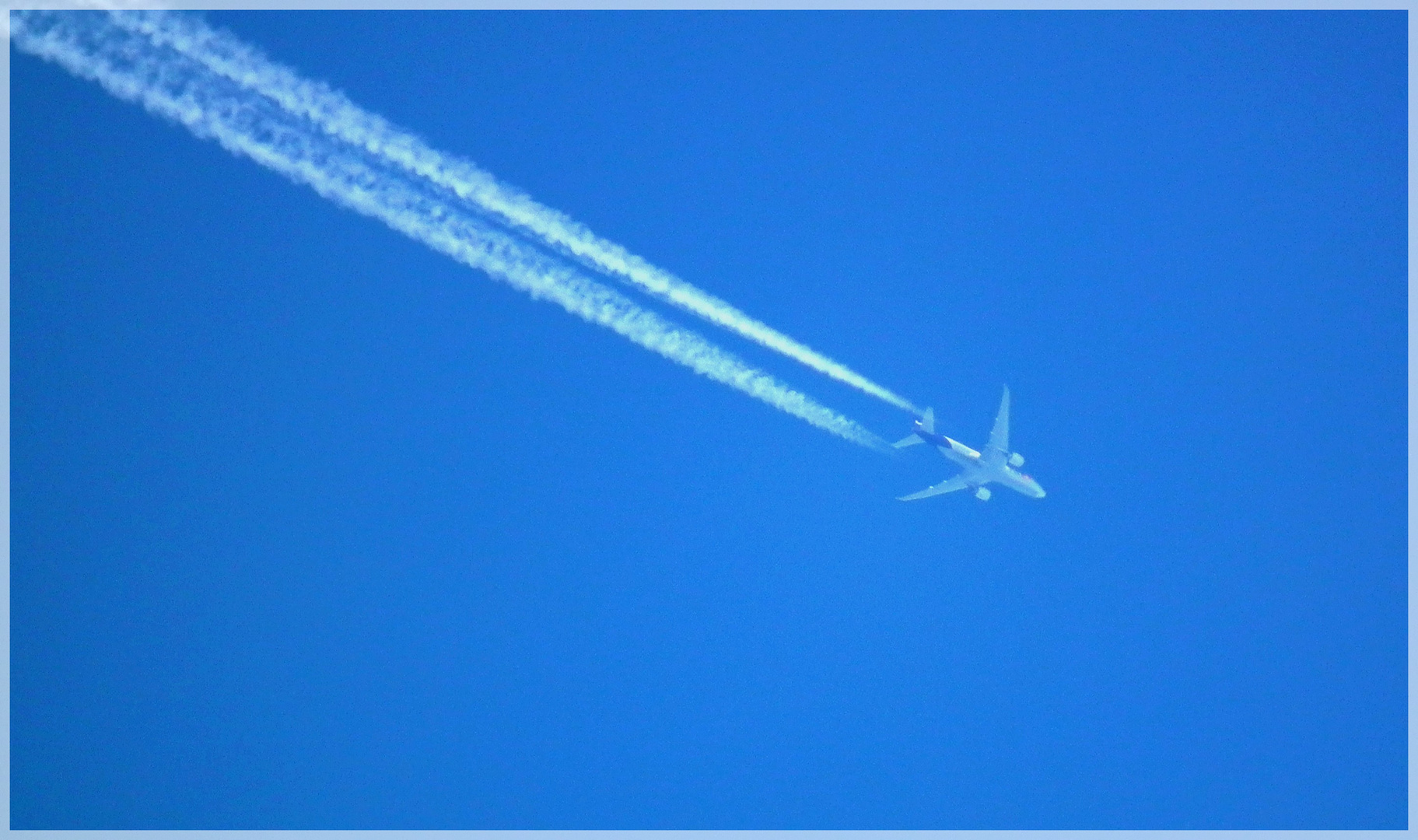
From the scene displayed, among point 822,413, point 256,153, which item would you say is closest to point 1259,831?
point 822,413

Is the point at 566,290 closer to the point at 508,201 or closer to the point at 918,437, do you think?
the point at 508,201

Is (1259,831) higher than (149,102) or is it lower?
lower
